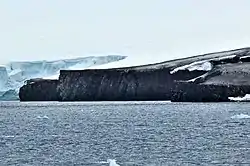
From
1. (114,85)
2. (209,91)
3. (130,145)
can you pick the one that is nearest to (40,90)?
(114,85)

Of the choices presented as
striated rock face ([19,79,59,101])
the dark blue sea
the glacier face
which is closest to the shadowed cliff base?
striated rock face ([19,79,59,101])

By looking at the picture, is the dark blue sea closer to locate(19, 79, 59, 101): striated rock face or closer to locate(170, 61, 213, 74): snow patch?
locate(170, 61, 213, 74): snow patch

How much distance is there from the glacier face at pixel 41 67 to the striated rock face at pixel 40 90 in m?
7.30

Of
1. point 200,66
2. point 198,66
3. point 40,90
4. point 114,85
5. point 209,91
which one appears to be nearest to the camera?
point 209,91

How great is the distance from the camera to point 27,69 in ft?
429

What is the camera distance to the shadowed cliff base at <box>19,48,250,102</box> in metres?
91.8

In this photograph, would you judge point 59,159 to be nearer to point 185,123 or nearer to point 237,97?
point 185,123

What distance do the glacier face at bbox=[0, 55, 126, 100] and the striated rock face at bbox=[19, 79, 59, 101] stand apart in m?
7.30

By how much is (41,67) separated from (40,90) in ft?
39.6

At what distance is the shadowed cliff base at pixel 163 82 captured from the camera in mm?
91750

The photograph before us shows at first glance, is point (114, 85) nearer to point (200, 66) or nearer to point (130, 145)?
point (200, 66)

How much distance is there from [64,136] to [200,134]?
768 cm

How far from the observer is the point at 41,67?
428 feet

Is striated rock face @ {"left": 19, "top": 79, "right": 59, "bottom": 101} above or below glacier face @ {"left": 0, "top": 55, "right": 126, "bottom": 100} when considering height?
below
